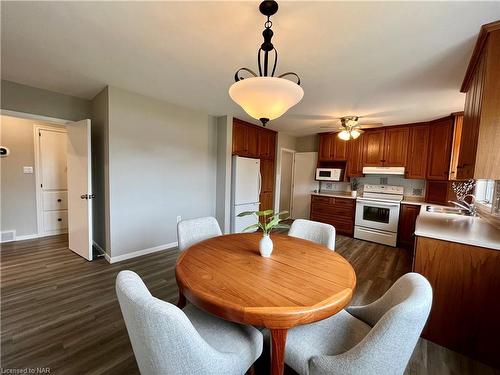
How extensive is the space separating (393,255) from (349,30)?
3416 millimetres

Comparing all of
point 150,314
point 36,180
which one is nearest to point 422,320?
point 150,314

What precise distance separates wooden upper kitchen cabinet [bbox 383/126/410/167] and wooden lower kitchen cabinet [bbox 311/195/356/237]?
1060mm

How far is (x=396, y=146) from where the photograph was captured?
422 centimetres

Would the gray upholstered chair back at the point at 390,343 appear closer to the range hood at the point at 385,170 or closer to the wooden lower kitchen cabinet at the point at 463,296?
the wooden lower kitchen cabinet at the point at 463,296

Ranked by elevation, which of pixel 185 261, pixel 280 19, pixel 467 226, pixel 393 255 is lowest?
pixel 393 255

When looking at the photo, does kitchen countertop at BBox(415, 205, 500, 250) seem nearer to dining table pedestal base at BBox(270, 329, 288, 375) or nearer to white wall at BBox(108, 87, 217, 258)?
dining table pedestal base at BBox(270, 329, 288, 375)

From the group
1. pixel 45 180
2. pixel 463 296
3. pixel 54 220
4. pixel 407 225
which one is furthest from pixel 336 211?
pixel 45 180

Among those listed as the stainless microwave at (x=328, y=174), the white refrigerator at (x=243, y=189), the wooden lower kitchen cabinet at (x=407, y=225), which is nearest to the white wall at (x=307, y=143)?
the stainless microwave at (x=328, y=174)

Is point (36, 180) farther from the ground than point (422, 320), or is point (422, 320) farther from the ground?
point (36, 180)

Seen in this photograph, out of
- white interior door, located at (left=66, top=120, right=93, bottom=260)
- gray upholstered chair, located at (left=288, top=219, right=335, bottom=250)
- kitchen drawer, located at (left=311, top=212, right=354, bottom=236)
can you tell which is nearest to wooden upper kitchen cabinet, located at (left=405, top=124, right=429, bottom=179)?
kitchen drawer, located at (left=311, top=212, right=354, bottom=236)

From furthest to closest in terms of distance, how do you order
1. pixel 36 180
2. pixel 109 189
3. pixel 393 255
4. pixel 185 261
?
pixel 36 180 < pixel 393 255 < pixel 109 189 < pixel 185 261

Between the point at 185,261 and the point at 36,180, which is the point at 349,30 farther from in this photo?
the point at 36,180

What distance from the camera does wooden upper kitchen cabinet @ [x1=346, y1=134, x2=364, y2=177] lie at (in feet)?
15.2

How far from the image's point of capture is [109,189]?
9.12 ft
